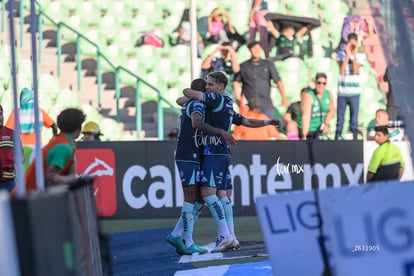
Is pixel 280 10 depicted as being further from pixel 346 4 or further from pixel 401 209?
pixel 401 209

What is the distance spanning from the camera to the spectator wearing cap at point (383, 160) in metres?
15.7

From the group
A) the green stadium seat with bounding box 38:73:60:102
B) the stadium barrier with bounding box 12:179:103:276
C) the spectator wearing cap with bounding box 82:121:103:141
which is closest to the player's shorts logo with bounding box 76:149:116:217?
the spectator wearing cap with bounding box 82:121:103:141

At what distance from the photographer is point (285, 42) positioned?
22.3 m

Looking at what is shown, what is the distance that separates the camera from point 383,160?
15.8 meters

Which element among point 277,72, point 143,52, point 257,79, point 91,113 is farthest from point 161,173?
point 143,52

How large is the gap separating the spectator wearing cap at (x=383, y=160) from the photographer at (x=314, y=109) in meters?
2.94

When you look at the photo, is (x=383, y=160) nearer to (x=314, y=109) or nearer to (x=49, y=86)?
(x=314, y=109)

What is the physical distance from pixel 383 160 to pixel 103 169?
4.55 m

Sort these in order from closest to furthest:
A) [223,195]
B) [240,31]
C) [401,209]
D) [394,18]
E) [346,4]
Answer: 1. [401,209]
2. [394,18]
3. [223,195]
4. [240,31]
5. [346,4]

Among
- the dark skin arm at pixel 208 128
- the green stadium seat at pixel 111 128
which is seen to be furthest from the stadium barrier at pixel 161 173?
the dark skin arm at pixel 208 128

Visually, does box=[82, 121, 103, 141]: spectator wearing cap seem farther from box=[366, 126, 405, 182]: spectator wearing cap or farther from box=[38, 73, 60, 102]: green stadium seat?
box=[366, 126, 405, 182]: spectator wearing cap

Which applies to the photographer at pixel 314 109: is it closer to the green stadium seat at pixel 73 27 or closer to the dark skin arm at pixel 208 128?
the green stadium seat at pixel 73 27

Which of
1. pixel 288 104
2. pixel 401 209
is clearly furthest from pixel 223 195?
pixel 288 104

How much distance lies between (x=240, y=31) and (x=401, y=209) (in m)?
16.8
